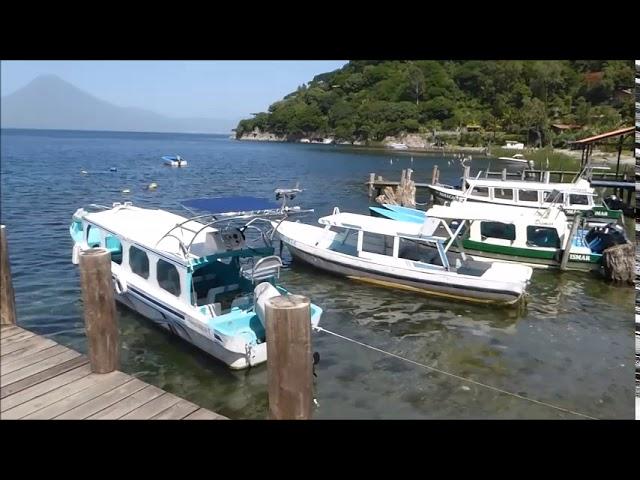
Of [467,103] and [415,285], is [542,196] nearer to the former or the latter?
[415,285]

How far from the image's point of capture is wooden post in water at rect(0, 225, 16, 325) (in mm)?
6465

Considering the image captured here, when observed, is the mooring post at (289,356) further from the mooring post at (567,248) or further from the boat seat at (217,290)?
the mooring post at (567,248)

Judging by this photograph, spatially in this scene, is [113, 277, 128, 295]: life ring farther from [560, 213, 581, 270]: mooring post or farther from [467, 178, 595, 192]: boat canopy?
[467, 178, 595, 192]: boat canopy

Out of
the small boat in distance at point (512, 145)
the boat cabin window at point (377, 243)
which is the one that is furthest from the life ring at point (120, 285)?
the small boat in distance at point (512, 145)

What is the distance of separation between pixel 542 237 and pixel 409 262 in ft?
19.4

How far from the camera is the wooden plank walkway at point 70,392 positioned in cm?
494

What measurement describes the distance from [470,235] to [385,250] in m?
4.44

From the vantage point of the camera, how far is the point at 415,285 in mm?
14609

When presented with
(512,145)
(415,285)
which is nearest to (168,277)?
(415,285)

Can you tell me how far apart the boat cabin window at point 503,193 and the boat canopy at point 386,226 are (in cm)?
1038
